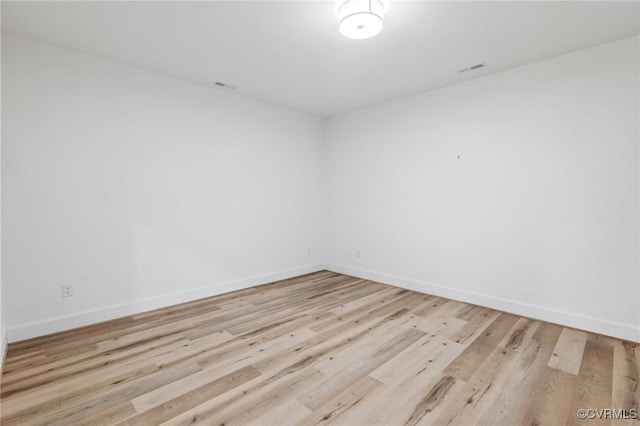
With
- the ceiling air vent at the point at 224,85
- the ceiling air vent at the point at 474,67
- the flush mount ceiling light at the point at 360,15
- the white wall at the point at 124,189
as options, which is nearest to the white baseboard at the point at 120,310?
the white wall at the point at 124,189

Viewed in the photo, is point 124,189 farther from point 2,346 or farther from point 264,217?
point 264,217

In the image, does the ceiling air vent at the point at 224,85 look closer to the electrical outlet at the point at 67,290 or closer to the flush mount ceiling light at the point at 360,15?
the flush mount ceiling light at the point at 360,15

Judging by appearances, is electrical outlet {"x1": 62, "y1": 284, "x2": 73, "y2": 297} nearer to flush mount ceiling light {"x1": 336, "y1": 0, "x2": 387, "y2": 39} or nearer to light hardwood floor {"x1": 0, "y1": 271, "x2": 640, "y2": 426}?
light hardwood floor {"x1": 0, "y1": 271, "x2": 640, "y2": 426}

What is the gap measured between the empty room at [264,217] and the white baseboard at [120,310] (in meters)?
0.02

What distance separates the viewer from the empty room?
2016 mm

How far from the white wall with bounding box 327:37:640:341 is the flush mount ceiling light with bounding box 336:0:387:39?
6.35 feet

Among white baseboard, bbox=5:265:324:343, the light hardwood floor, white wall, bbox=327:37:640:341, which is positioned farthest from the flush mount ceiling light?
white baseboard, bbox=5:265:324:343

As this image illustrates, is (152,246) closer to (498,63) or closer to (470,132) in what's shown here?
(470,132)

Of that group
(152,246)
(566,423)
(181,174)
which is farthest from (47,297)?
(566,423)

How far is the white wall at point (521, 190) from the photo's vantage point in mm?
2699

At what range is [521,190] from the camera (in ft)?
10.5

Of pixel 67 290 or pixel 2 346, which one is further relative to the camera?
pixel 67 290

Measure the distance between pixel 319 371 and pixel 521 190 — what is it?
106 inches

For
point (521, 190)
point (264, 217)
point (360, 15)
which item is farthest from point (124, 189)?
point (521, 190)
